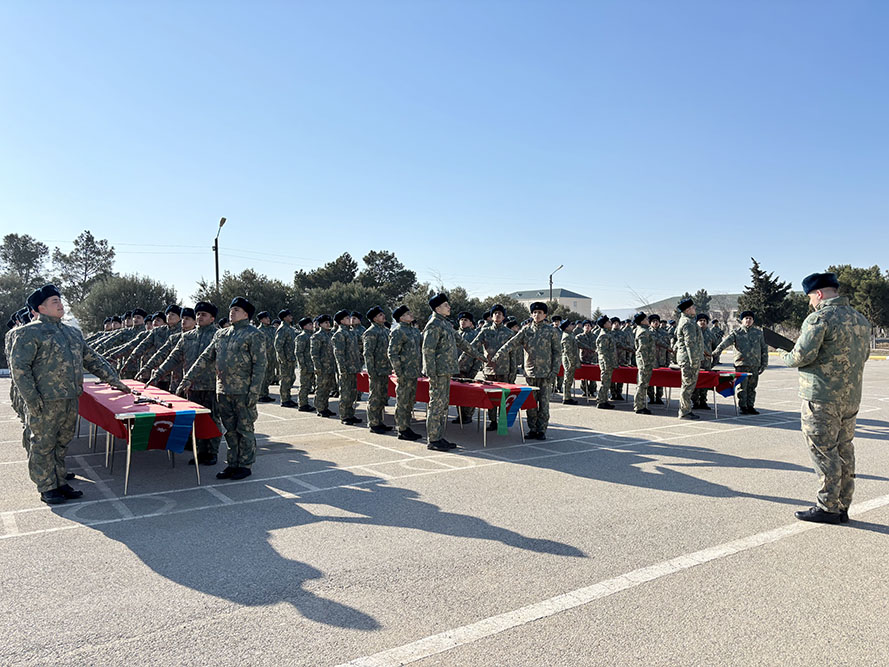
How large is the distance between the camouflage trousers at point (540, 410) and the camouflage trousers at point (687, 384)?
3549mm

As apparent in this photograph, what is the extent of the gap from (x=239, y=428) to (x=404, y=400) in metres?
3.33

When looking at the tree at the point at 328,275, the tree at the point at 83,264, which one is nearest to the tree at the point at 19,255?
the tree at the point at 83,264

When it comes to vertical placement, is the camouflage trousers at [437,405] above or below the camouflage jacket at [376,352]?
below

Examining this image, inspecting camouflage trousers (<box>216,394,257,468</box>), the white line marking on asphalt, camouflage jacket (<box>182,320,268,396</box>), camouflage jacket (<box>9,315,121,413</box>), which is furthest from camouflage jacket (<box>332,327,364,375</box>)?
the white line marking on asphalt

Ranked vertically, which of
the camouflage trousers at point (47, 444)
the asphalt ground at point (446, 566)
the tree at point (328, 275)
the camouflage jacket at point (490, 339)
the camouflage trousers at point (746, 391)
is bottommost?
the asphalt ground at point (446, 566)

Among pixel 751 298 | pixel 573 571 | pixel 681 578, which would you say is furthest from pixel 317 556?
pixel 751 298

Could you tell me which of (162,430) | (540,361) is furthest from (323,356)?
(162,430)

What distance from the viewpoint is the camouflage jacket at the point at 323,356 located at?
12.7m

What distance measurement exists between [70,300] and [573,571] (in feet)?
224

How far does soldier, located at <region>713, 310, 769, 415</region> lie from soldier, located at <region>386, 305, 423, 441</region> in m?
6.81

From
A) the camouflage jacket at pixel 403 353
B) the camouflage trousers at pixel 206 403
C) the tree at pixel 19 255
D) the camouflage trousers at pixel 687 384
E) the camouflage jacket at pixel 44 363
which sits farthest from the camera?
the tree at pixel 19 255

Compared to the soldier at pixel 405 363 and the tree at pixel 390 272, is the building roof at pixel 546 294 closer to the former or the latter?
the tree at pixel 390 272

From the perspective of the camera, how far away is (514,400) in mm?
9344

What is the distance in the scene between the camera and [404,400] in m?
10.1
